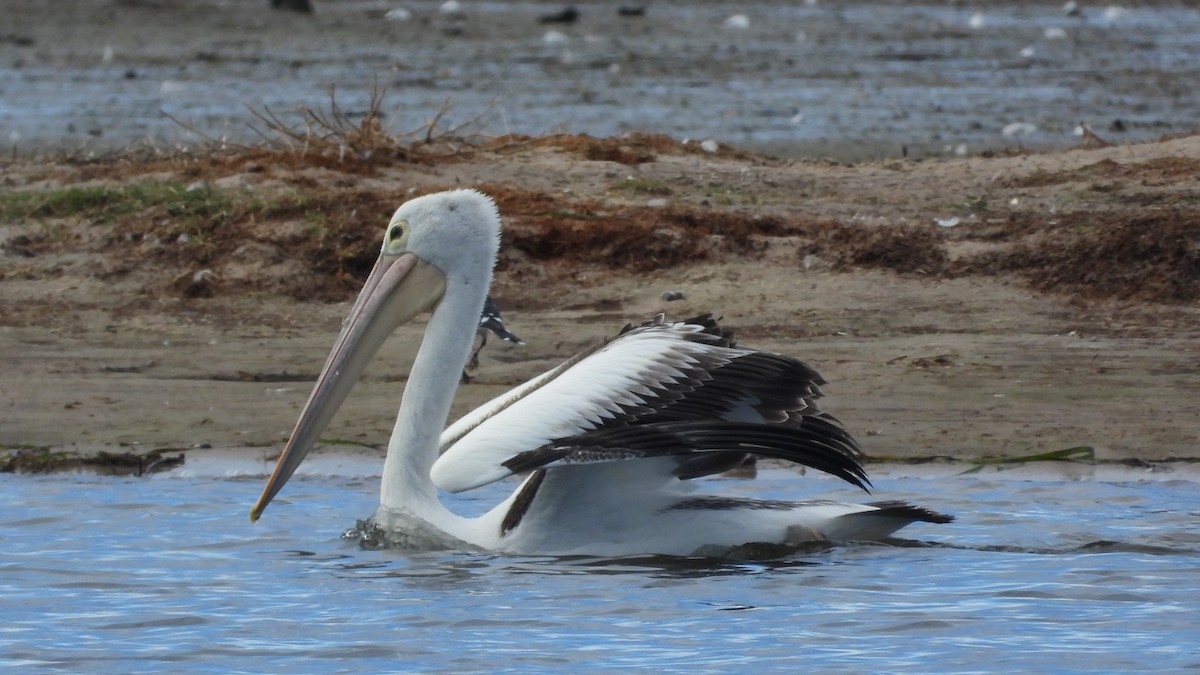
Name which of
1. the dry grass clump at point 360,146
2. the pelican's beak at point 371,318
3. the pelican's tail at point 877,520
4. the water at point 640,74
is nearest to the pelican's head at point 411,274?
the pelican's beak at point 371,318

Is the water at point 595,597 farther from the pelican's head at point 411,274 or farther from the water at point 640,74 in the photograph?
the water at point 640,74

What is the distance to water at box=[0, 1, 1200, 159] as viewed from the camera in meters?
14.4

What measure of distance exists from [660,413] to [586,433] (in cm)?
21

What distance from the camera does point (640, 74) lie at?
19078 millimetres

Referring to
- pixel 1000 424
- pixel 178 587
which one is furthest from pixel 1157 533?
pixel 178 587

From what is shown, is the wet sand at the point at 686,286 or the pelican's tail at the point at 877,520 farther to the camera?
the wet sand at the point at 686,286

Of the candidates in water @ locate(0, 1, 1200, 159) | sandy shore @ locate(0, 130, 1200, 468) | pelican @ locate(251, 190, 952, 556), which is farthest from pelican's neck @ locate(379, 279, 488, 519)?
water @ locate(0, 1, 1200, 159)

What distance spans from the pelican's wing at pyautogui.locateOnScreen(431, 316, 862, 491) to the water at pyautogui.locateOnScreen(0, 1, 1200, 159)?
4.70 meters

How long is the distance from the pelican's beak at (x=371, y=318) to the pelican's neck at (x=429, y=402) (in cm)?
6

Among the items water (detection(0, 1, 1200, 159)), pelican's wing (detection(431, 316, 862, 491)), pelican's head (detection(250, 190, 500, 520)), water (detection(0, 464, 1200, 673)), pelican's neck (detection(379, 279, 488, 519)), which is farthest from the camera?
water (detection(0, 1, 1200, 159))

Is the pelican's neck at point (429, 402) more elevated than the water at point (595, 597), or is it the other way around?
the pelican's neck at point (429, 402)

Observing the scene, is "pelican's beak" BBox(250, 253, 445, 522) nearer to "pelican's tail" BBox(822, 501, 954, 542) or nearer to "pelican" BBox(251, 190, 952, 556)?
"pelican" BBox(251, 190, 952, 556)

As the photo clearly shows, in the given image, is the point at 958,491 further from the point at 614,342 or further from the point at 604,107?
the point at 604,107

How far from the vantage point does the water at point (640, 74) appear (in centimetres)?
1438
